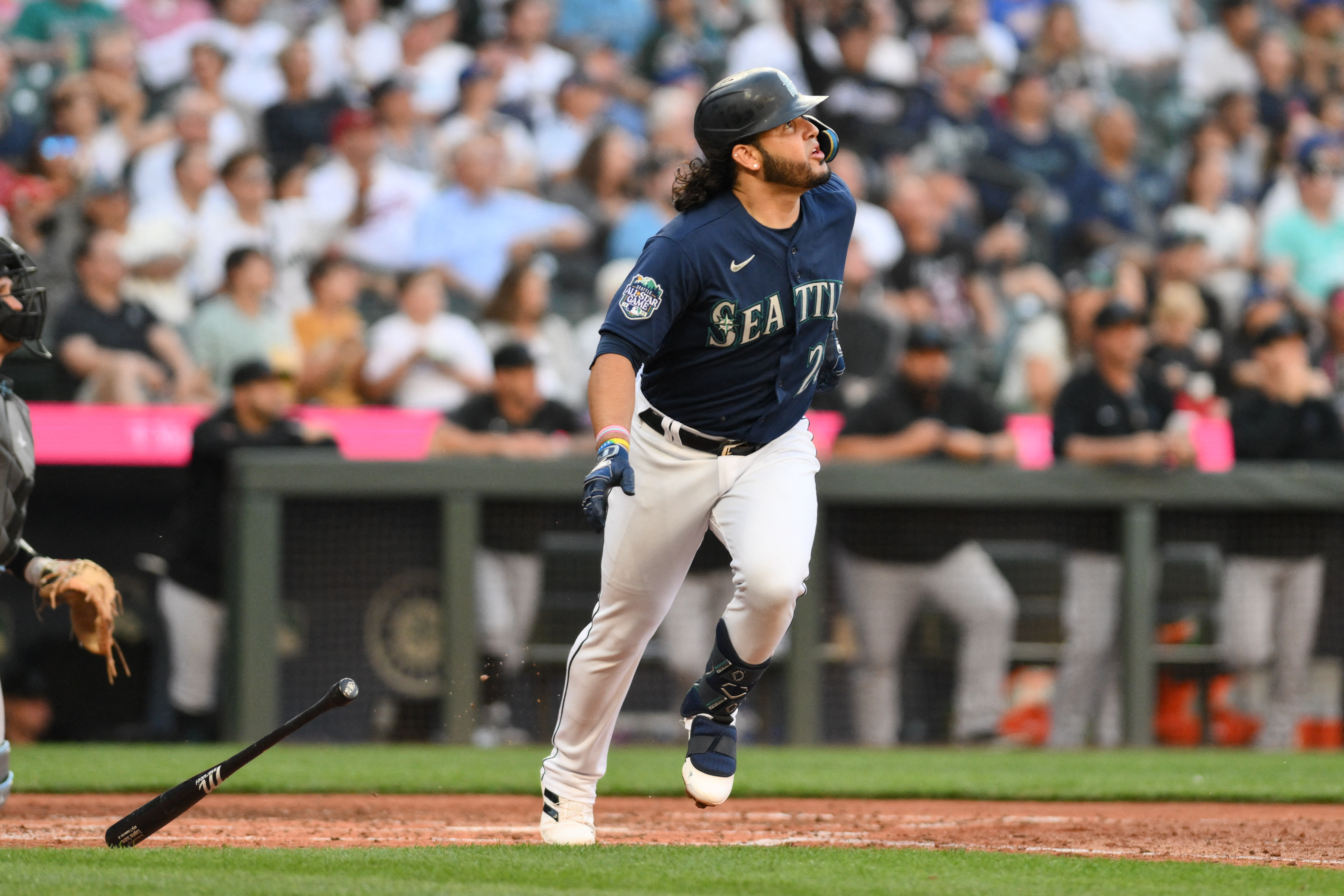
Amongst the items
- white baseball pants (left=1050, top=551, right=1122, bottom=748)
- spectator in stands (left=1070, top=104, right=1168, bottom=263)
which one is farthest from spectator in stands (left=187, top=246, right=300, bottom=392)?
spectator in stands (left=1070, top=104, right=1168, bottom=263)

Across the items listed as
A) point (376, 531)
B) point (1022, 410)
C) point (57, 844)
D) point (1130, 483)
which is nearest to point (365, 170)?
point (376, 531)

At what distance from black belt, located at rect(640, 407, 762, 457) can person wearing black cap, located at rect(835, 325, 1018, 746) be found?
Result: 142 inches

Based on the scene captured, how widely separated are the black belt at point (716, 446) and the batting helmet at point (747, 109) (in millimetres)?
729

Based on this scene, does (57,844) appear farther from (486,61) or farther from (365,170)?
(486,61)

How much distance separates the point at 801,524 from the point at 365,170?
6.23 metres

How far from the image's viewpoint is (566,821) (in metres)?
4.63

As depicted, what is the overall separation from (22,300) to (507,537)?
370 cm

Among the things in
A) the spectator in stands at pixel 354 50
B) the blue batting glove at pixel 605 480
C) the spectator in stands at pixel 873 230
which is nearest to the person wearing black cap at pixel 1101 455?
the spectator in stands at pixel 873 230

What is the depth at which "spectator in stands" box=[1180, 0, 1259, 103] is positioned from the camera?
43.3 feet

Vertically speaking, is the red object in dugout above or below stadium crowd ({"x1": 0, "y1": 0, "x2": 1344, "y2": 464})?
below

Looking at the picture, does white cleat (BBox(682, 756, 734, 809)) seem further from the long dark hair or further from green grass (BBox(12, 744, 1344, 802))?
green grass (BBox(12, 744, 1344, 802))

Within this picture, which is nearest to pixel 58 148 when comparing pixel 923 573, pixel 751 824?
pixel 923 573

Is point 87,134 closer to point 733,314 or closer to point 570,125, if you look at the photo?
point 570,125

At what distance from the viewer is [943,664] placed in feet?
26.1
